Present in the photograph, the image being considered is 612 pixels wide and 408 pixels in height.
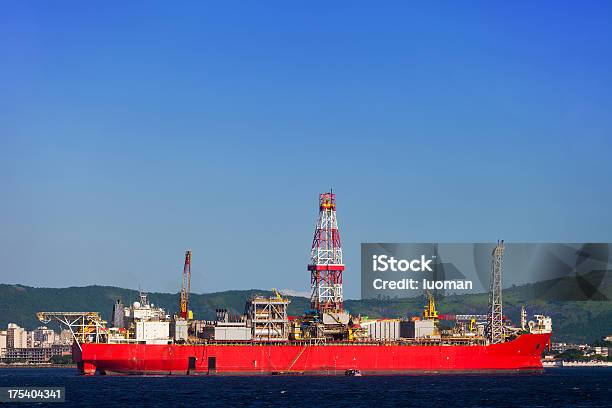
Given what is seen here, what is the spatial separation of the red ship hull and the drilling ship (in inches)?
5.0

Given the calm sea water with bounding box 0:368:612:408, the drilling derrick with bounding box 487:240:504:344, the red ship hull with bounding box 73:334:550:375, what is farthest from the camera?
the drilling derrick with bounding box 487:240:504:344

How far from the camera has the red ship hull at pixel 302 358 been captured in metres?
141

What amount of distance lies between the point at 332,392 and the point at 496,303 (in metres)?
49.0

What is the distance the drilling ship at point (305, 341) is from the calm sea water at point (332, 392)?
253 centimetres

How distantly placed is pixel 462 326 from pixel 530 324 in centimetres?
974

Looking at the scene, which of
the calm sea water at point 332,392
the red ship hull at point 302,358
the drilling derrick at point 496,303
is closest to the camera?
the calm sea water at point 332,392

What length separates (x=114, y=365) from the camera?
461 feet

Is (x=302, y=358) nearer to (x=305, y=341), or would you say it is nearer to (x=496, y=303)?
(x=305, y=341)

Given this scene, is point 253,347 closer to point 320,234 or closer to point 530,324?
point 320,234

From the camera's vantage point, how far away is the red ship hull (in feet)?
461

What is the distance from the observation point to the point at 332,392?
11362cm

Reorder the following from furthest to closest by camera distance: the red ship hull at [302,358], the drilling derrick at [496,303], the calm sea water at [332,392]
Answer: the drilling derrick at [496,303], the red ship hull at [302,358], the calm sea water at [332,392]

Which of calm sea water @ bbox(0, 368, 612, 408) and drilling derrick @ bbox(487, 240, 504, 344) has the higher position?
drilling derrick @ bbox(487, 240, 504, 344)

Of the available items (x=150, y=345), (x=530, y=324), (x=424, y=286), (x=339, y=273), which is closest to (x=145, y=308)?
(x=150, y=345)
